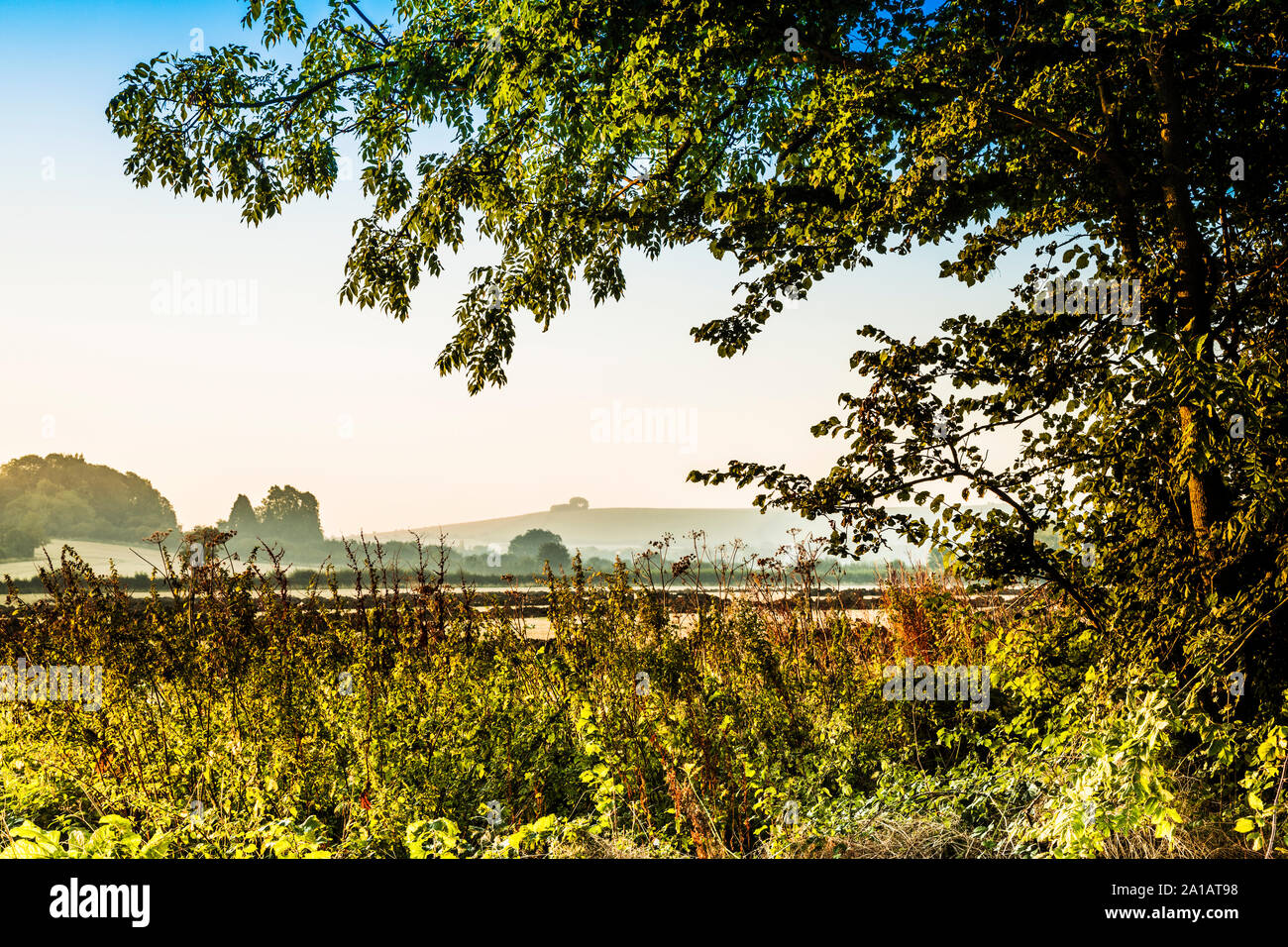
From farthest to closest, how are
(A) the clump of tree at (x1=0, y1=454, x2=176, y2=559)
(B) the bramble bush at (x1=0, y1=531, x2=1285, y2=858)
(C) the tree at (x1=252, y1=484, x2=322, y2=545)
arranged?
(C) the tree at (x1=252, y1=484, x2=322, y2=545)
(A) the clump of tree at (x1=0, y1=454, x2=176, y2=559)
(B) the bramble bush at (x1=0, y1=531, x2=1285, y2=858)

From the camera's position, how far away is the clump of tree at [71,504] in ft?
112

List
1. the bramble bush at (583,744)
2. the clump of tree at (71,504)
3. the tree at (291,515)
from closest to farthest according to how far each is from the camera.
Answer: the bramble bush at (583,744), the clump of tree at (71,504), the tree at (291,515)

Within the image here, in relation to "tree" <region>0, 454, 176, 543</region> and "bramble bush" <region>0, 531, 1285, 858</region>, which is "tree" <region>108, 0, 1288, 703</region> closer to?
"bramble bush" <region>0, 531, 1285, 858</region>

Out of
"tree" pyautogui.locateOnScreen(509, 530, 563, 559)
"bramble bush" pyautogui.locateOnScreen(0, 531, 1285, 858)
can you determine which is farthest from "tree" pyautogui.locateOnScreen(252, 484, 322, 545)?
"bramble bush" pyautogui.locateOnScreen(0, 531, 1285, 858)

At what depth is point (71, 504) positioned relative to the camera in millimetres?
44500

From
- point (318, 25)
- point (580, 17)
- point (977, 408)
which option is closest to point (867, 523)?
point (977, 408)

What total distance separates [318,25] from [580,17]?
4138 mm

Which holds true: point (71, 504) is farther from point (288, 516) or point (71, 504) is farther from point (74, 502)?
point (288, 516)

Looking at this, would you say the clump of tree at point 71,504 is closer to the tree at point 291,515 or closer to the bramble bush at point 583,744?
the tree at point 291,515

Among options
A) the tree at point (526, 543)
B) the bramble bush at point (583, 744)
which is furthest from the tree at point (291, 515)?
the bramble bush at point (583, 744)

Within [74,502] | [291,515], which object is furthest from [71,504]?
[291,515]

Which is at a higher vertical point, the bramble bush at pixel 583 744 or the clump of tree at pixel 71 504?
the clump of tree at pixel 71 504

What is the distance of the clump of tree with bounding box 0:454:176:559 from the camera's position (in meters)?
34.1
